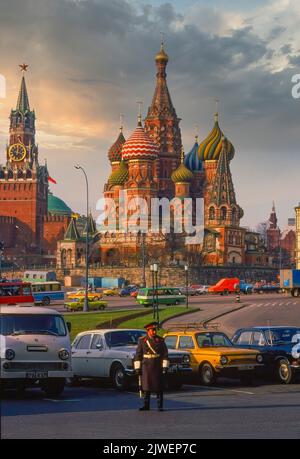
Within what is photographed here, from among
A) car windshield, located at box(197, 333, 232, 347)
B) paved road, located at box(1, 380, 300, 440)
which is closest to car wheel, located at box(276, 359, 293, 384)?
paved road, located at box(1, 380, 300, 440)

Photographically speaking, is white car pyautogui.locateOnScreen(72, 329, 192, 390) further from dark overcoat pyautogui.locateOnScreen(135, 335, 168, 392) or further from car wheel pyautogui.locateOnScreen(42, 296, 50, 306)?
car wheel pyautogui.locateOnScreen(42, 296, 50, 306)

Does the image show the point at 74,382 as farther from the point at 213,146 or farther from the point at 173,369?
the point at 213,146

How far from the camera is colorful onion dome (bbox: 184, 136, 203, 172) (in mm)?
170500

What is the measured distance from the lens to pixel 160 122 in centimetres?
16762

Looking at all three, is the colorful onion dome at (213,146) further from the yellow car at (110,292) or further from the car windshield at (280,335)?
the car windshield at (280,335)

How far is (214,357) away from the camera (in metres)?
24.4

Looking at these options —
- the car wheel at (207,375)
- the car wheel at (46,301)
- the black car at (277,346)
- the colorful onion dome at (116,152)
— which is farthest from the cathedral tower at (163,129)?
the car wheel at (207,375)

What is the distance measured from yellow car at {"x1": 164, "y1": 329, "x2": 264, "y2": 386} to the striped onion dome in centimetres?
13068

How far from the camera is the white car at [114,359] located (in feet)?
76.2

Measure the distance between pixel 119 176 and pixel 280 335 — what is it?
13918cm

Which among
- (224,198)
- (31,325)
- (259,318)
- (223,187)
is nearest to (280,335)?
(31,325)

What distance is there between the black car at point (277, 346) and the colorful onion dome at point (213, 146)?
141244 millimetres
